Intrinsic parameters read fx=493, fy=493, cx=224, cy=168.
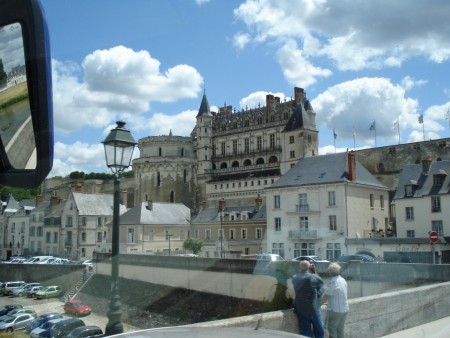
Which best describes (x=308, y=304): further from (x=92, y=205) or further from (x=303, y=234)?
(x=303, y=234)

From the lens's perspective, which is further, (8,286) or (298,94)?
(298,94)

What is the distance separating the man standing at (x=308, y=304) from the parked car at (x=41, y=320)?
7.98 ft

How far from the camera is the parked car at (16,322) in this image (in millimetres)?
2494

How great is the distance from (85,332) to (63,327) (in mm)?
217

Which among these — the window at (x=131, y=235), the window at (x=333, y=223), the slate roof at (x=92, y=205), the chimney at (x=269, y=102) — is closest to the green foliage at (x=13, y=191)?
the slate roof at (x=92, y=205)

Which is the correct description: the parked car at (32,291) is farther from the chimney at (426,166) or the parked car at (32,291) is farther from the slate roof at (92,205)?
the chimney at (426,166)

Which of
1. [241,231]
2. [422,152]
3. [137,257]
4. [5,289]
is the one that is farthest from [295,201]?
[5,289]

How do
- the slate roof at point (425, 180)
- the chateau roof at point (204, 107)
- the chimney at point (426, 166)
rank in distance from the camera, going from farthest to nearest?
1. the chateau roof at point (204, 107)
2. the chimney at point (426, 166)
3. the slate roof at point (425, 180)

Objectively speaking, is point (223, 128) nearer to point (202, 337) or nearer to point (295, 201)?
point (295, 201)

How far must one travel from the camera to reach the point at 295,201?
28.6 meters

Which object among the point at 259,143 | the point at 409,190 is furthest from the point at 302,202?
the point at 259,143

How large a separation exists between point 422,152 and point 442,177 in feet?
65.3

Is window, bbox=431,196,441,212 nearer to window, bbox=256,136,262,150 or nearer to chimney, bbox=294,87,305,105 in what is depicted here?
chimney, bbox=294,87,305,105

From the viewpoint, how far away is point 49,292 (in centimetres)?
354
